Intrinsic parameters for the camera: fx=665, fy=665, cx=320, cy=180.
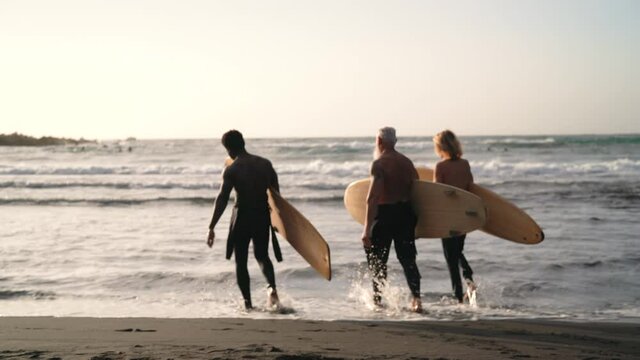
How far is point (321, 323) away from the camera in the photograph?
5.23 meters

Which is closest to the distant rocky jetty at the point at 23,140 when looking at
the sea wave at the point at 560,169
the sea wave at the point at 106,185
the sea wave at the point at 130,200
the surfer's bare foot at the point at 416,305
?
the sea wave at the point at 106,185

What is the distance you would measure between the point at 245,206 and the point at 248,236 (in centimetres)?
27

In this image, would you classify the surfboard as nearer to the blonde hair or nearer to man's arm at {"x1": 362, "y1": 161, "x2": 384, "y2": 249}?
the blonde hair

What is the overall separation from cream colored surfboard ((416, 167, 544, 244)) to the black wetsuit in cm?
238

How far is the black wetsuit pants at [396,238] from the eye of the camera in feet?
18.7

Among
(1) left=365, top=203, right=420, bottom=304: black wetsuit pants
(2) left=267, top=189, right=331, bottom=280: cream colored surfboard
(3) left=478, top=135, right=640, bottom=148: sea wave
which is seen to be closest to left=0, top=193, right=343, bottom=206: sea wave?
(2) left=267, top=189, right=331, bottom=280: cream colored surfboard

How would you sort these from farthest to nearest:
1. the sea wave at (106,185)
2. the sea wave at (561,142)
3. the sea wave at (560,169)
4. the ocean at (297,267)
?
the sea wave at (561,142)
the sea wave at (560,169)
the sea wave at (106,185)
the ocean at (297,267)

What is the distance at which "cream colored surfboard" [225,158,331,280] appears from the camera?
6.18 meters

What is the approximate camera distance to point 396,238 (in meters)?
5.74

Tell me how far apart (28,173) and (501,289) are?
2495 cm

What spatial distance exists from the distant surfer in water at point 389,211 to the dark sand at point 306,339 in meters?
0.63

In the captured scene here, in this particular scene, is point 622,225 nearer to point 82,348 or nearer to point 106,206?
point 82,348

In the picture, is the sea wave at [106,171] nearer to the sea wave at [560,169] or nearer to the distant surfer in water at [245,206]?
the sea wave at [560,169]

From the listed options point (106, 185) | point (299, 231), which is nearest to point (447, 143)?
point (299, 231)
